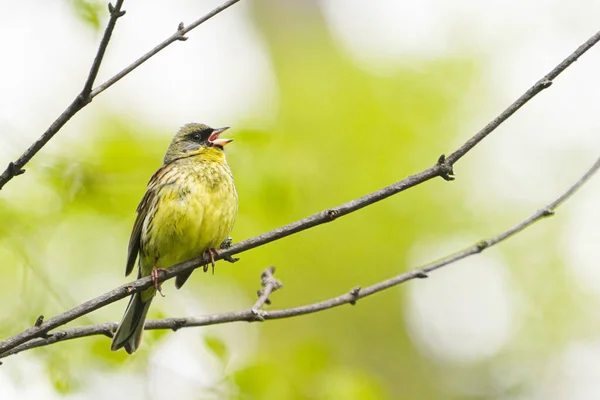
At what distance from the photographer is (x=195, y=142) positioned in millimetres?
5969

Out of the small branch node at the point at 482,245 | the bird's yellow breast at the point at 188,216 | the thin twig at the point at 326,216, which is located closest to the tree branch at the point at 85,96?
the thin twig at the point at 326,216

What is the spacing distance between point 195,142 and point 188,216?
3.54 feet

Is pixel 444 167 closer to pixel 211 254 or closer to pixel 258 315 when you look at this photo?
pixel 258 315

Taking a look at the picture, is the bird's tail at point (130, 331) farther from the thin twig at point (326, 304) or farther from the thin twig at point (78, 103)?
the thin twig at point (78, 103)

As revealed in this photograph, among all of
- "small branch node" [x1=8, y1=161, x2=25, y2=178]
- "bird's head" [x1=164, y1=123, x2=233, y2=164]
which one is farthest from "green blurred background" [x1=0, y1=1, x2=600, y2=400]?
"small branch node" [x1=8, y1=161, x2=25, y2=178]

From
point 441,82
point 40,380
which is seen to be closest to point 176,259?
point 40,380

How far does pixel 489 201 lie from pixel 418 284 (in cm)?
178

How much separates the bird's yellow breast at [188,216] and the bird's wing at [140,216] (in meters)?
0.06

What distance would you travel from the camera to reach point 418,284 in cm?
1328

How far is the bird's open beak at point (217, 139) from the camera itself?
5723 mm

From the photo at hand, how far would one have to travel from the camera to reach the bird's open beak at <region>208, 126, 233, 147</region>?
5.72 m

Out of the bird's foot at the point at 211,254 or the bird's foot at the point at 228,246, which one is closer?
the bird's foot at the point at 228,246

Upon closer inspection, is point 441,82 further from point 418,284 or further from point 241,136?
point 241,136

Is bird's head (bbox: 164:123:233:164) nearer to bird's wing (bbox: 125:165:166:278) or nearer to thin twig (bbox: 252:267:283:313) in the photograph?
bird's wing (bbox: 125:165:166:278)
